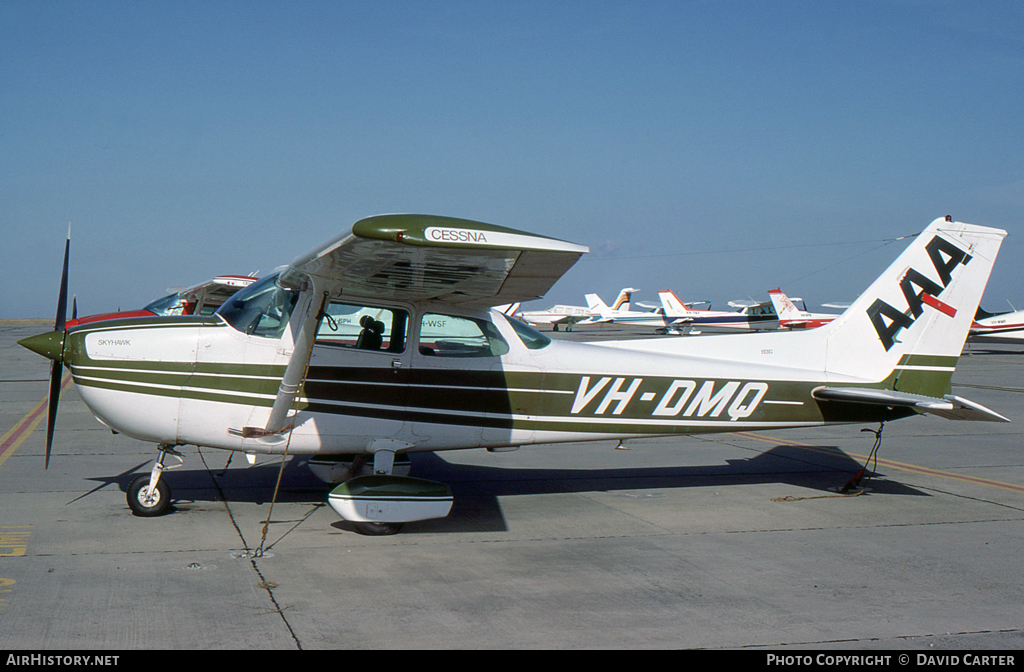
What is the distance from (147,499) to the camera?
257 inches

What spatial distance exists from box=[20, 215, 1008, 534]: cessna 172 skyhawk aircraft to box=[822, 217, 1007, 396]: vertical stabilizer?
2cm

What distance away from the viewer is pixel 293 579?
16.4ft

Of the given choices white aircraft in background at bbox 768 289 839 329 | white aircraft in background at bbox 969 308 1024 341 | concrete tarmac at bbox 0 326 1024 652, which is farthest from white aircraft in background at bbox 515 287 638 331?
concrete tarmac at bbox 0 326 1024 652

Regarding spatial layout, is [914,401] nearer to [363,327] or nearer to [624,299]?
[363,327]

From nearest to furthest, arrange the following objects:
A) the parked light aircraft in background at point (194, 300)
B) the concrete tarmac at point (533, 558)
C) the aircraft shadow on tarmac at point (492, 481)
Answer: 1. the concrete tarmac at point (533, 558)
2. the aircraft shadow on tarmac at point (492, 481)
3. the parked light aircraft in background at point (194, 300)

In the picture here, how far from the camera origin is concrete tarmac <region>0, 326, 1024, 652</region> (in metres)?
4.13

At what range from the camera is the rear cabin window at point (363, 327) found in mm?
6570

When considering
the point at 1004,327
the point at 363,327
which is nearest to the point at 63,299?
the point at 363,327

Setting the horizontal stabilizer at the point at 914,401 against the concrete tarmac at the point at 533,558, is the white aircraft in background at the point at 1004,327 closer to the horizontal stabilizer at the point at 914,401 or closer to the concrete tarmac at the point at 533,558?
the concrete tarmac at the point at 533,558

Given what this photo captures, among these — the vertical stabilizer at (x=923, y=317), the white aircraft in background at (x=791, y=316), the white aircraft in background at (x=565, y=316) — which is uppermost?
the vertical stabilizer at (x=923, y=317)

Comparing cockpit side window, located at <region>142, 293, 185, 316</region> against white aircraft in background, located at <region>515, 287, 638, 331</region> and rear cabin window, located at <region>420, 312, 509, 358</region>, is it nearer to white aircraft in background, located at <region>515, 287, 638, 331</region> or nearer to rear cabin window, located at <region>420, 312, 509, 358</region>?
rear cabin window, located at <region>420, 312, 509, 358</region>

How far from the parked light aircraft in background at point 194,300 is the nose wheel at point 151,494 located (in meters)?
9.91

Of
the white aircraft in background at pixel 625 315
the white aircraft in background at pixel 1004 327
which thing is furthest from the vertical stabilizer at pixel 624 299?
the white aircraft in background at pixel 1004 327

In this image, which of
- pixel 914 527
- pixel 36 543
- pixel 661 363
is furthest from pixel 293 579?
pixel 914 527
